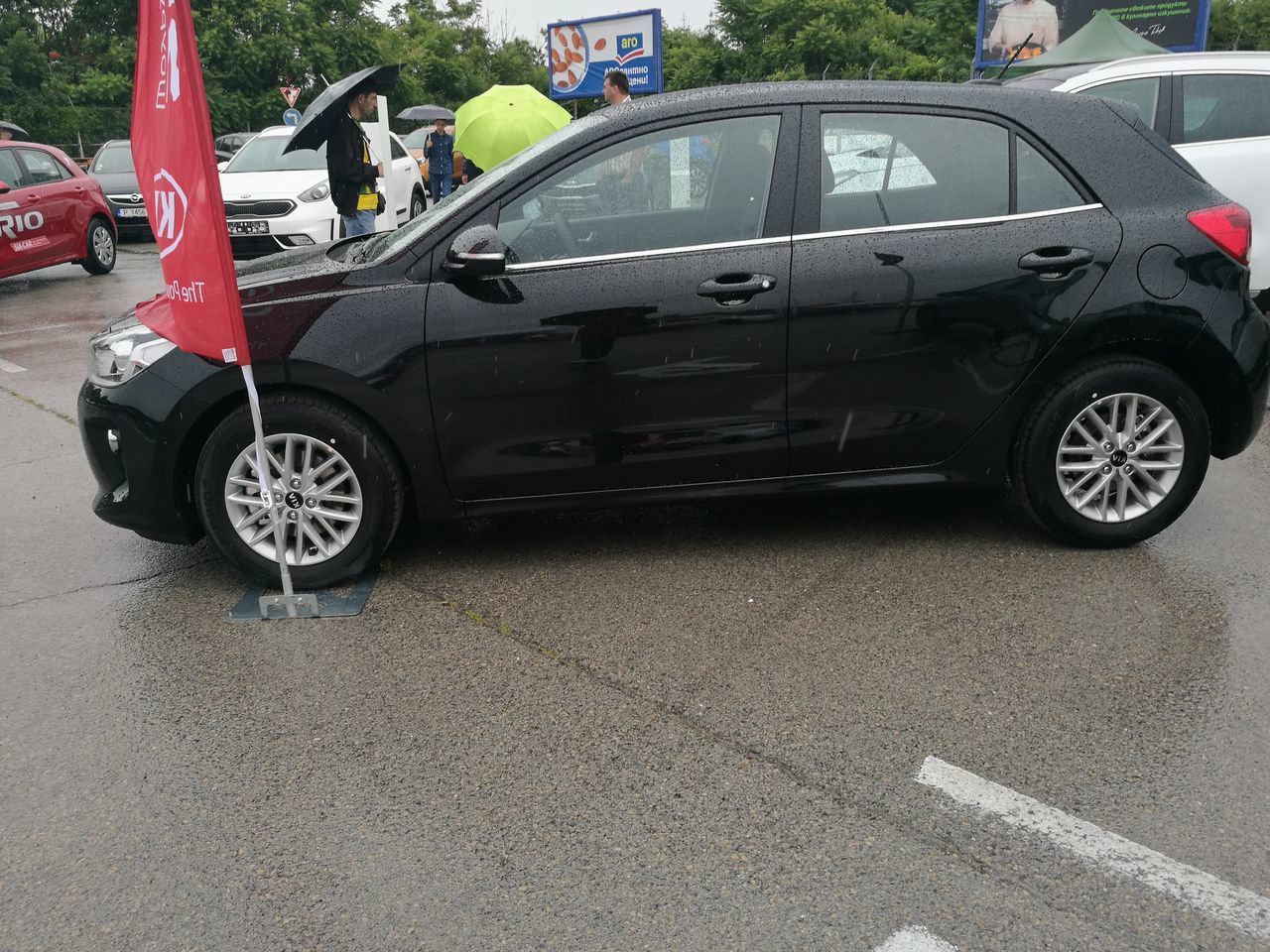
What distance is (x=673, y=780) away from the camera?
3176 millimetres

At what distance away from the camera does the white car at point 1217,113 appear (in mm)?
7539

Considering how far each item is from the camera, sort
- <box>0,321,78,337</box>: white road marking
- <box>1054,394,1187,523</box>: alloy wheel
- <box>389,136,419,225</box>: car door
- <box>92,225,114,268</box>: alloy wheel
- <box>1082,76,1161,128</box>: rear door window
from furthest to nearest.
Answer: <box>389,136,419,225</box>: car door < <box>92,225,114,268</box>: alloy wheel < <box>0,321,78,337</box>: white road marking < <box>1082,76,1161,128</box>: rear door window < <box>1054,394,1187,523</box>: alloy wheel

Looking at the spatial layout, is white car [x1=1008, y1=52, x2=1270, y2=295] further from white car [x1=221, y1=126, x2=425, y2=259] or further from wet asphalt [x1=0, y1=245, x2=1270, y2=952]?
white car [x1=221, y1=126, x2=425, y2=259]

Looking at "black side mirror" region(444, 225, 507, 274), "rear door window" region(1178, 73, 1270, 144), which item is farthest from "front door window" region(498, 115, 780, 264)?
"rear door window" region(1178, 73, 1270, 144)

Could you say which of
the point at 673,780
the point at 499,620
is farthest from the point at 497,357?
the point at 673,780

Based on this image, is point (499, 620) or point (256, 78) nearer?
point (499, 620)

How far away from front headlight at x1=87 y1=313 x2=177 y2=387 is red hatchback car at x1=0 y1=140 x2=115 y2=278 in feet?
30.5

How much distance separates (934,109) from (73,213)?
12302 mm

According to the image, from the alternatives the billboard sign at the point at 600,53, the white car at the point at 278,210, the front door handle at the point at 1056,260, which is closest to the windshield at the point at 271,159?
the white car at the point at 278,210

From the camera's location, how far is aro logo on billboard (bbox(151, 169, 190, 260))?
13.3ft

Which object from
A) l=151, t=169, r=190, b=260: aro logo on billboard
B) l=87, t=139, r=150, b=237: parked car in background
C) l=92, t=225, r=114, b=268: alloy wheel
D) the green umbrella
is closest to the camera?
l=151, t=169, r=190, b=260: aro logo on billboard

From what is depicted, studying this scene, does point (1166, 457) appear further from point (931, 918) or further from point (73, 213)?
point (73, 213)

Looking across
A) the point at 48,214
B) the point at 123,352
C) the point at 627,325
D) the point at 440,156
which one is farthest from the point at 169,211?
the point at 440,156

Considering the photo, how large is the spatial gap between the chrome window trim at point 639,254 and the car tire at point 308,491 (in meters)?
0.84
